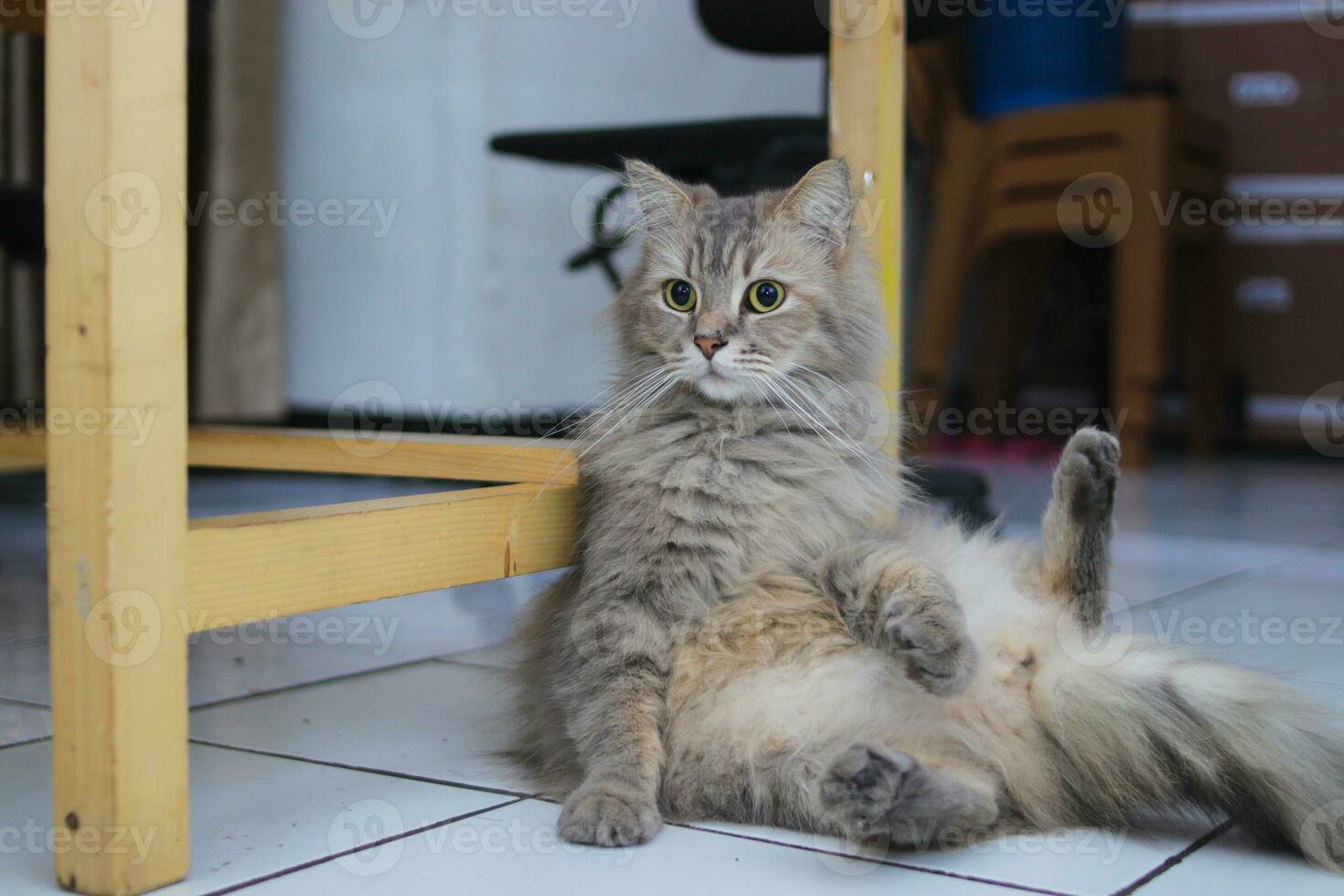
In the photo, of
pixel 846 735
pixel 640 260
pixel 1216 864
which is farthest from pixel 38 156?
pixel 1216 864

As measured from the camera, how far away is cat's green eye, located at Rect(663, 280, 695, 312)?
1.60 meters

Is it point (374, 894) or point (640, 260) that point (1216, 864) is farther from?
point (640, 260)

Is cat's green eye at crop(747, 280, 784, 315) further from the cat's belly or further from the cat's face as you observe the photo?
the cat's belly

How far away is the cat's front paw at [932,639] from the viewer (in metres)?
1.28

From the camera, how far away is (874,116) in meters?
1.89

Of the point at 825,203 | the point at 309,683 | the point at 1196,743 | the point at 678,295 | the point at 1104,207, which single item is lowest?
the point at 309,683

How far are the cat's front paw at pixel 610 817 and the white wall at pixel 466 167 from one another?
10.7 feet

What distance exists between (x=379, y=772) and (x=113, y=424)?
0.59m

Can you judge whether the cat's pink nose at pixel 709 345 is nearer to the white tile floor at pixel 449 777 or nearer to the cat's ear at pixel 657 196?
the cat's ear at pixel 657 196

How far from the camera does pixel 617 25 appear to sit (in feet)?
14.8

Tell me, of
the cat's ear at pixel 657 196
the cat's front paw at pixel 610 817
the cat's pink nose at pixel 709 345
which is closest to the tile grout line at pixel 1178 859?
the cat's front paw at pixel 610 817

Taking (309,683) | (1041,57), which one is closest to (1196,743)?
(309,683)

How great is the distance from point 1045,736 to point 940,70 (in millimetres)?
3714

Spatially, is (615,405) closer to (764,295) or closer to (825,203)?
(764,295)
